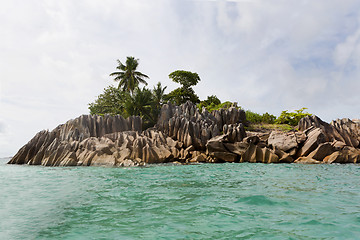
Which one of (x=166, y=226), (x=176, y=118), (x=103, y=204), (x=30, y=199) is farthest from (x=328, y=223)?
(x=176, y=118)

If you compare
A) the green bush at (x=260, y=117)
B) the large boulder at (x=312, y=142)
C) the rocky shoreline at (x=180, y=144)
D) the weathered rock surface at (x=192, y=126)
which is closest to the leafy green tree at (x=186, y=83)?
the green bush at (x=260, y=117)

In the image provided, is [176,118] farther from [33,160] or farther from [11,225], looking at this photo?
[11,225]

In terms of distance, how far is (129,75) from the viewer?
54.3 meters

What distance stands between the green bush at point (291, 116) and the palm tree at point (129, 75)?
29.3 m

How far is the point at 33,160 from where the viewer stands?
2914 centimetres

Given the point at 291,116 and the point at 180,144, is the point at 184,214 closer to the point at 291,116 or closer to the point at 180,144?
the point at 180,144

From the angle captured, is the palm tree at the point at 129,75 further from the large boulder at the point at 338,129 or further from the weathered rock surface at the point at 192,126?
the large boulder at the point at 338,129

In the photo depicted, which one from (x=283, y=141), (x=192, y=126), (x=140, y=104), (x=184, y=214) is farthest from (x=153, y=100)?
(x=184, y=214)

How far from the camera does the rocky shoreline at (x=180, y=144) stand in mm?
25906

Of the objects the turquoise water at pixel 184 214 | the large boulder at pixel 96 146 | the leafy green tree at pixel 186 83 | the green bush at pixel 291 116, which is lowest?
the turquoise water at pixel 184 214

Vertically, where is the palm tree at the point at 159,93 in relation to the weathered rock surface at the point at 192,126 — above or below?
above

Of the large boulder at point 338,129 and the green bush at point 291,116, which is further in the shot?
the green bush at point 291,116

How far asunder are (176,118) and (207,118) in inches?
201

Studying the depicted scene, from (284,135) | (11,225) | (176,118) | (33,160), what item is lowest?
(11,225)
